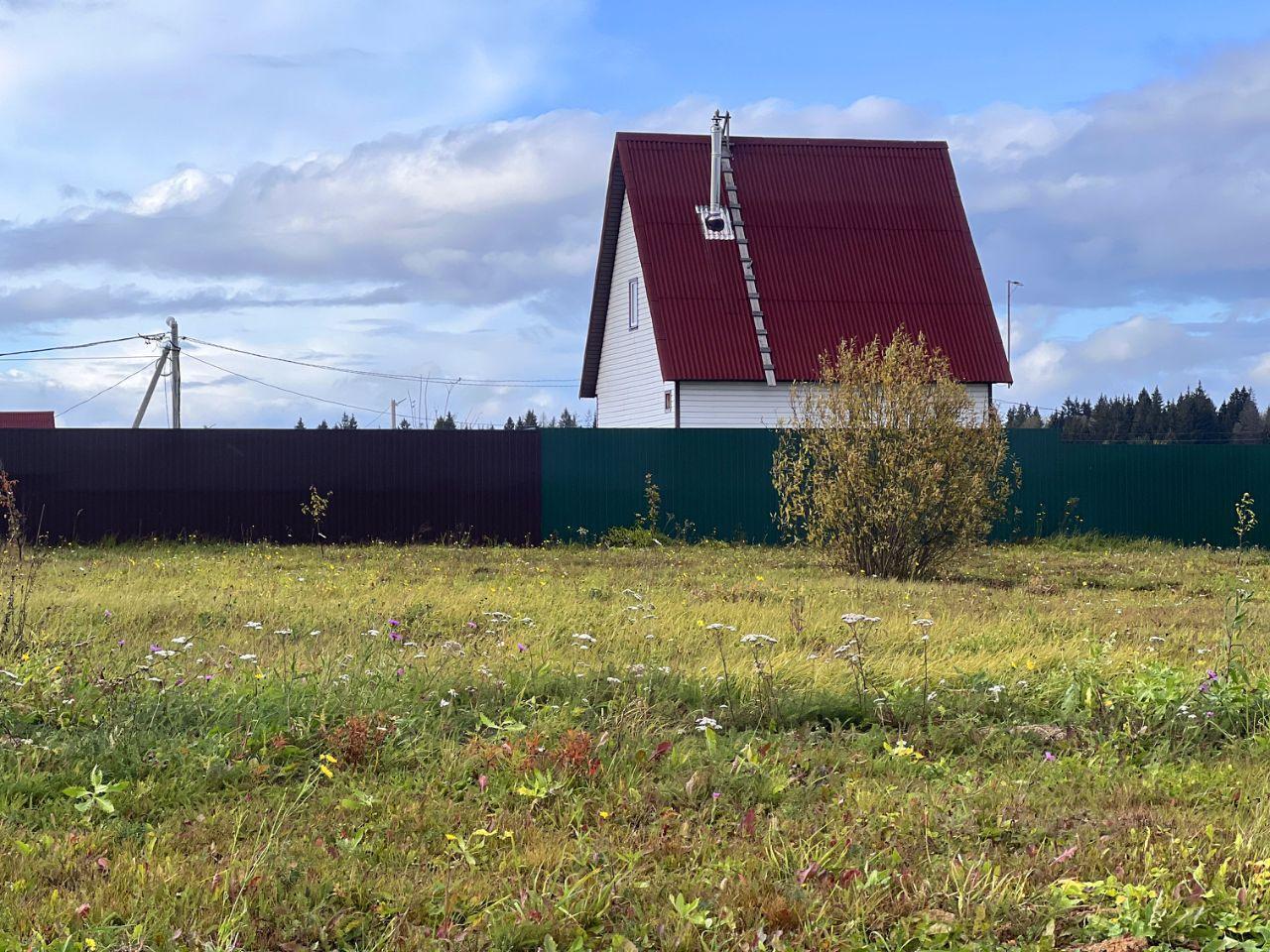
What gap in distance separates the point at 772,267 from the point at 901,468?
417 inches

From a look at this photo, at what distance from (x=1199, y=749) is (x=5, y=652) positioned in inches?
224

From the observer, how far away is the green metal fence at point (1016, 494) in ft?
56.1

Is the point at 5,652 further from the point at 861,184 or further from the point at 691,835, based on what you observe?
the point at 861,184

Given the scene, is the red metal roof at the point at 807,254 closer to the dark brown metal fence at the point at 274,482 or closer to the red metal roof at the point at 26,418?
the dark brown metal fence at the point at 274,482

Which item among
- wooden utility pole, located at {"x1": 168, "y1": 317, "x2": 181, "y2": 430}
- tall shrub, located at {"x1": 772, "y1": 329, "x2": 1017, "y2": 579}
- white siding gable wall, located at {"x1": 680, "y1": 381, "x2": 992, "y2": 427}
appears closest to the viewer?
tall shrub, located at {"x1": 772, "y1": 329, "x2": 1017, "y2": 579}

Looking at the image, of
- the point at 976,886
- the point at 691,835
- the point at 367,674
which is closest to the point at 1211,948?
the point at 976,886

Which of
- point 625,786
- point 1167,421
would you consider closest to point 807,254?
point 625,786

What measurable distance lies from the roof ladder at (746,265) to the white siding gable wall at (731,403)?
0.29 metres

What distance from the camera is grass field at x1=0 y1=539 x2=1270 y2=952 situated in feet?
11.0

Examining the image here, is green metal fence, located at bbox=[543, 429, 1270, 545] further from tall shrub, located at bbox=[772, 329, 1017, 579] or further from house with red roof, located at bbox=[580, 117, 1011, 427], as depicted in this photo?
tall shrub, located at bbox=[772, 329, 1017, 579]

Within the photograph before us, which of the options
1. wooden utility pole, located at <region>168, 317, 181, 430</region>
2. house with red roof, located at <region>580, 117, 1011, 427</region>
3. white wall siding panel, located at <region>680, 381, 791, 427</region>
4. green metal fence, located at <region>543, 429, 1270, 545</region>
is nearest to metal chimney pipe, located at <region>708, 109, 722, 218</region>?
house with red roof, located at <region>580, 117, 1011, 427</region>

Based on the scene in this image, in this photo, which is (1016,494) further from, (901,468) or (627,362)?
(627,362)

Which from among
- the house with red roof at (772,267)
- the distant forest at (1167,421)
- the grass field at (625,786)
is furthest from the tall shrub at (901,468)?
the distant forest at (1167,421)

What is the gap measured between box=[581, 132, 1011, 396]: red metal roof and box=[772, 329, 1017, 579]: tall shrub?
26.5ft
